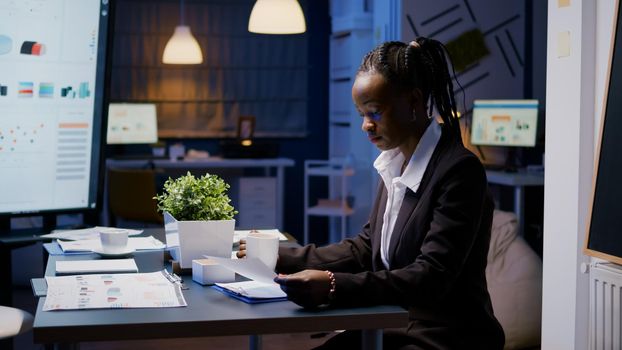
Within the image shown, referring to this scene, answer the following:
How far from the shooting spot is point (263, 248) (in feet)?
7.06

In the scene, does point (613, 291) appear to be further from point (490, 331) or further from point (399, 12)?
point (399, 12)

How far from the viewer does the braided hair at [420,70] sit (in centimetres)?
209

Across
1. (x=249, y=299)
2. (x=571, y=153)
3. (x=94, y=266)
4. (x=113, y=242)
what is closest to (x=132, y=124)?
(x=571, y=153)

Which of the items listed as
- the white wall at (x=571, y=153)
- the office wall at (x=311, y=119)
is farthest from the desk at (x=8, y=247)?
the office wall at (x=311, y=119)

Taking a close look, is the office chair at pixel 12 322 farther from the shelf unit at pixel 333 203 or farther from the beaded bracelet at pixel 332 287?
the shelf unit at pixel 333 203

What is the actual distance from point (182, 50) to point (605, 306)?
4648 millimetres

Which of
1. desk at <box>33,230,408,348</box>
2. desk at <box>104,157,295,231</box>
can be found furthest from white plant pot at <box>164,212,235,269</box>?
desk at <box>104,157,295,231</box>

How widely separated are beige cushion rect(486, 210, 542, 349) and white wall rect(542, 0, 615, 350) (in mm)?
927

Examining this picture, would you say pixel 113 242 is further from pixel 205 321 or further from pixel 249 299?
pixel 205 321

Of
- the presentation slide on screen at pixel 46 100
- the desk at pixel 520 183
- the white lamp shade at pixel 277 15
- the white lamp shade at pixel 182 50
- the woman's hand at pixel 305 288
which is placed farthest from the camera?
the white lamp shade at pixel 182 50

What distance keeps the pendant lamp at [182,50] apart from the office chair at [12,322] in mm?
4381

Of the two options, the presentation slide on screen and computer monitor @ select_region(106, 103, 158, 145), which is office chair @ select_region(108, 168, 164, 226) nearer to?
computer monitor @ select_region(106, 103, 158, 145)

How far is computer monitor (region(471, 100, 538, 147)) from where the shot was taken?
6.00 m

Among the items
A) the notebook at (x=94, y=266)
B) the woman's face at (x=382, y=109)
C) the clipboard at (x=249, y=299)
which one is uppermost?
the woman's face at (x=382, y=109)
